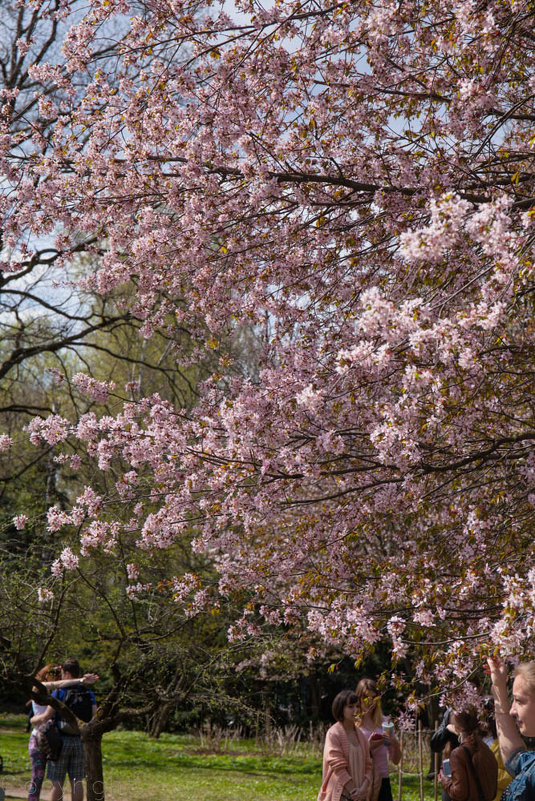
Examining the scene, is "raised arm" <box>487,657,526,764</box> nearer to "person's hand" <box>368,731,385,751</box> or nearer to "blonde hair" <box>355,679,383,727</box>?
"blonde hair" <box>355,679,383,727</box>

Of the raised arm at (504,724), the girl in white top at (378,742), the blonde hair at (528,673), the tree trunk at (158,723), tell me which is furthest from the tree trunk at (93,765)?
the tree trunk at (158,723)

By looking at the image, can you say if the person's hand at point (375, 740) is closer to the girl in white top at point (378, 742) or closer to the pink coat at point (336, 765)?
the girl in white top at point (378, 742)

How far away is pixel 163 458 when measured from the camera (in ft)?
20.7

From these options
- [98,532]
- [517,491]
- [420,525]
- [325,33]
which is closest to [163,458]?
[98,532]

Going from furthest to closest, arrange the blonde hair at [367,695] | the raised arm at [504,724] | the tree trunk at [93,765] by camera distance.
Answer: the tree trunk at [93,765]
the blonde hair at [367,695]
the raised arm at [504,724]

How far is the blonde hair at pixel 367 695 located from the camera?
5689 mm

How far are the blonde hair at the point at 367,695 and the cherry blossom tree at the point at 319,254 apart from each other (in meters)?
0.27

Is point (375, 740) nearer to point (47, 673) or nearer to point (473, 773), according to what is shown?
point (473, 773)

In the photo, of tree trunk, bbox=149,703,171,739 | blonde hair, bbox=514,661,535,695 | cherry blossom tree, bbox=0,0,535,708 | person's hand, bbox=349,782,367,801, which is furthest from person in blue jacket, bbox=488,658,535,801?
tree trunk, bbox=149,703,171,739

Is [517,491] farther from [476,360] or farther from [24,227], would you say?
[24,227]

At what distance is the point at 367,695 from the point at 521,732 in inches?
111

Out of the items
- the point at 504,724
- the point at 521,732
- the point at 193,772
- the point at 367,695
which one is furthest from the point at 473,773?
the point at 193,772

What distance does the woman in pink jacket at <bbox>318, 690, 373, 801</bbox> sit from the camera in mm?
5766

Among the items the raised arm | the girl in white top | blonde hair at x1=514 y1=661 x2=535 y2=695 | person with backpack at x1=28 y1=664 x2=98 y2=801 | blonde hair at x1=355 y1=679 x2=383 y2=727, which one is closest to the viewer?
blonde hair at x1=514 y1=661 x2=535 y2=695
